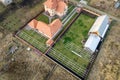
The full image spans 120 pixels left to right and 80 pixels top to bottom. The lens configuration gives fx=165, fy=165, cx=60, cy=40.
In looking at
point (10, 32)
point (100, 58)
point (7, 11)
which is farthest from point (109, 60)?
point (7, 11)

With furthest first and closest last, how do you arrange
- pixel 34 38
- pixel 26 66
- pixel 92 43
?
pixel 34 38
pixel 92 43
pixel 26 66

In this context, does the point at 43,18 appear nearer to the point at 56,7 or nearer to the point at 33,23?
the point at 56,7

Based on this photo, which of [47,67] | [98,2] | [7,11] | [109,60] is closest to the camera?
[47,67]

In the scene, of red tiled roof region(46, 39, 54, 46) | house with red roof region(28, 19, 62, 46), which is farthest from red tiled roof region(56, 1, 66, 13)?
red tiled roof region(46, 39, 54, 46)

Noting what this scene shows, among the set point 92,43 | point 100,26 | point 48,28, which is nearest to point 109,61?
point 92,43

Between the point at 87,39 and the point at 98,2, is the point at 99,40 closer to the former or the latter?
the point at 87,39

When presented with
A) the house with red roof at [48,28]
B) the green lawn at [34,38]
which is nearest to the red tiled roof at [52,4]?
the house with red roof at [48,28]
